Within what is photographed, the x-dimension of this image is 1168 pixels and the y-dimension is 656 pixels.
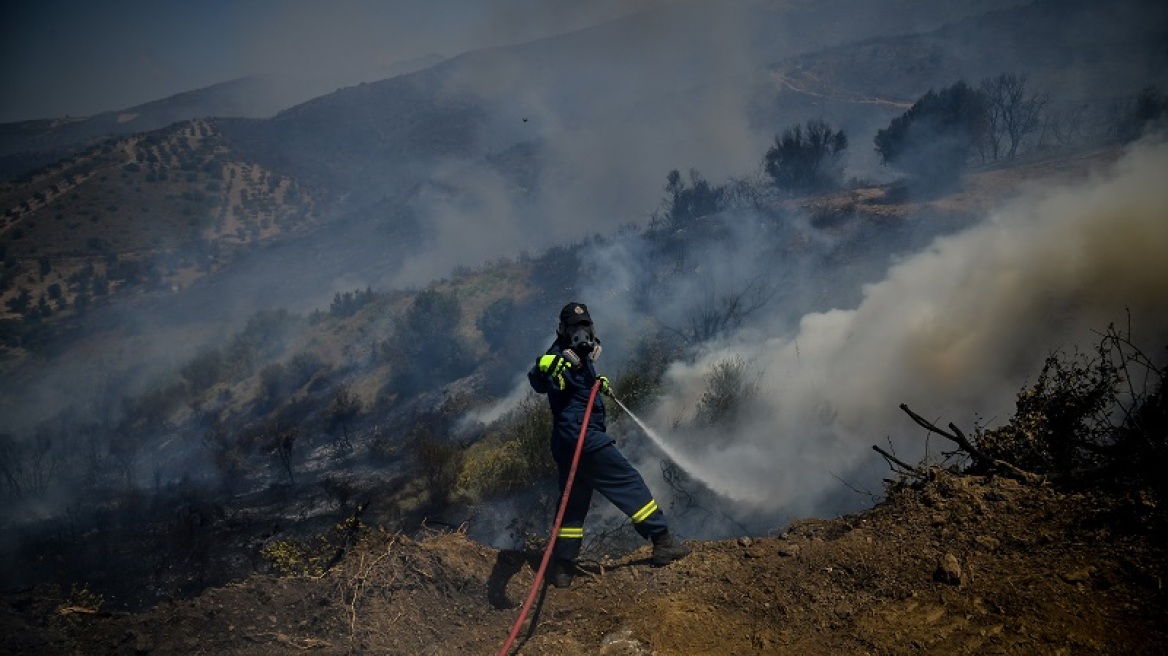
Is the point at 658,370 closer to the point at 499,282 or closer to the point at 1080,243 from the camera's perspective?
the point at 1080,243

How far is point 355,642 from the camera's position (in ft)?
13.5

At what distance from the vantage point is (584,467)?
16.0 ft

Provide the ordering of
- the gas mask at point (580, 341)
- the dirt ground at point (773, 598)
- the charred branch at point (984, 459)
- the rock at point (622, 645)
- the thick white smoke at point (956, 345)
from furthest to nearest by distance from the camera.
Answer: the thick white smoke at point (956, 345)
the gas mask at point (580, 341)
the charred branch at point (984, 459)
the rock at point (622, 645)
the dirt ground at point (773, 598)

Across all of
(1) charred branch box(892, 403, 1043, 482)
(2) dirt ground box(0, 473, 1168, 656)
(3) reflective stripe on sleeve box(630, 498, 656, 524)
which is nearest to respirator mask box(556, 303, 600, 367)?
(3) reflective stripe on sleeve box(630, 498, 656, 524)

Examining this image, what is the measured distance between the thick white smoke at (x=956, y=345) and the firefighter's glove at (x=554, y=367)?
15.6ft

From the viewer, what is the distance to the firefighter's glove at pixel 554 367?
4.78 metres

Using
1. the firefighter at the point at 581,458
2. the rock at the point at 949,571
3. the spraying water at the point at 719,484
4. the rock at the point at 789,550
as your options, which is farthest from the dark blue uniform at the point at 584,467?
the spraying water at the point at 719,484

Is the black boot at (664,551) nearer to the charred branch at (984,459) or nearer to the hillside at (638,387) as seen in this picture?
the hillside at (638,387)

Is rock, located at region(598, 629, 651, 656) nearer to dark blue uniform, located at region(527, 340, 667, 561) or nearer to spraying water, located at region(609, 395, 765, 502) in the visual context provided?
dark blue uniform, located at region(527, 340, 667, 561)

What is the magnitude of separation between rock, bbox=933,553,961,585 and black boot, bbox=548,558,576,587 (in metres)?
2.58

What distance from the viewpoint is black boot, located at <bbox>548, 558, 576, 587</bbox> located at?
4.78 m

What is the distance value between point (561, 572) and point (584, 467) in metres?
0.84

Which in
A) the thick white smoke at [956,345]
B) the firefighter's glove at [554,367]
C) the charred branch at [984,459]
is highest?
the thick white smoke at [956,345]

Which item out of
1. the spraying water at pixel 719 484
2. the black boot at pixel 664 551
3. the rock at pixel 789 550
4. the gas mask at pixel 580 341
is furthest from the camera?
the spraying water at pixel 719 484
